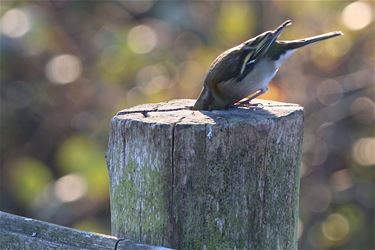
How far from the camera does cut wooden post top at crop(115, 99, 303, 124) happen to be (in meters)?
2.59

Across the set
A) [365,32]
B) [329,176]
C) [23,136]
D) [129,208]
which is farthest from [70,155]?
[129,208]

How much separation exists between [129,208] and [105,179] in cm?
352

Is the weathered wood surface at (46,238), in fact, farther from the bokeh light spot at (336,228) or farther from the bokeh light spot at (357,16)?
the bokeh light spot at (357,16)

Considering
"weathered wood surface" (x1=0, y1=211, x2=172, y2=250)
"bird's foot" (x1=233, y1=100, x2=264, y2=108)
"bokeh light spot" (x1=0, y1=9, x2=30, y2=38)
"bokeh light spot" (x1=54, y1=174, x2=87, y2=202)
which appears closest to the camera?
"weathered wood surface" (x1=0, y1=211, x2=172, y2=250)

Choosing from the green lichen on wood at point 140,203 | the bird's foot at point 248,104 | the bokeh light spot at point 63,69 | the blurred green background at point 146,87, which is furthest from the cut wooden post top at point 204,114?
the bokeh light spot at point 63,69

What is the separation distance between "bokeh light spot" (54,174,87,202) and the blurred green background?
10 millimetres

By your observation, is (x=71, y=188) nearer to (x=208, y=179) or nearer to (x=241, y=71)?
(x=241, y=71)

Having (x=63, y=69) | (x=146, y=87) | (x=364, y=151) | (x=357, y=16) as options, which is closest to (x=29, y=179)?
(x=63, y=69)

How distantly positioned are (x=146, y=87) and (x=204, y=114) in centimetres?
373

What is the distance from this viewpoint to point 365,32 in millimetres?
6715

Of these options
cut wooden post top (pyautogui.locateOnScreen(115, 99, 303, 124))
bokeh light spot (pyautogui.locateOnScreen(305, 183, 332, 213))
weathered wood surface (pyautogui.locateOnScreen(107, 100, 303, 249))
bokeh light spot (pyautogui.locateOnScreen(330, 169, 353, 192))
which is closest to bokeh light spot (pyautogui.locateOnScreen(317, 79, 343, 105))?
bokeh light spot (pyautogui.locateOnScreen(330, 169, 353, 192))

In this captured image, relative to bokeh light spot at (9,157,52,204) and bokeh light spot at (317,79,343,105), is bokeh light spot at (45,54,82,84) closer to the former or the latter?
bokeh light spot at (9,157,52,204)

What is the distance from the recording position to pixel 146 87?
21.1 feet

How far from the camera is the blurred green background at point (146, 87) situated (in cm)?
636
